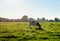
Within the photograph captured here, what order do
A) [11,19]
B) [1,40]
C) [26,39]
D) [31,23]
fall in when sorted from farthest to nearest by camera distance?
[11,19] < [31,23] < [26,39] < [1,40]

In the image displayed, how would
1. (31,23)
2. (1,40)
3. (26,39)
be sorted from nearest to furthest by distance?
(1,40)
(26,39)
(31,23)

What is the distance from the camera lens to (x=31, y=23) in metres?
26.1

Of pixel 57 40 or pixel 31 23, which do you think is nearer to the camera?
pixel 57 40

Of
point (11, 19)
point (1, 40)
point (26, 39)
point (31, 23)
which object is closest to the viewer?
point (1, 40)

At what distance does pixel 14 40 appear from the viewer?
13484 millimetres

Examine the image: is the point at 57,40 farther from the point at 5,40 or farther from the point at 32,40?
the point at 5,40

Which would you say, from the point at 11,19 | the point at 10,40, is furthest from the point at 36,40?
the point at 11,19

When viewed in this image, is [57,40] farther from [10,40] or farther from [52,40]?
[10,40]

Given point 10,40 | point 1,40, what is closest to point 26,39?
point 10,40

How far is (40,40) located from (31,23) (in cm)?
1258

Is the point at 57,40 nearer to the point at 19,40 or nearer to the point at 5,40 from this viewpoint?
the point at 19,40

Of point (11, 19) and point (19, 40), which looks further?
point (11, 19)

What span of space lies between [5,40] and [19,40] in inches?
50.6

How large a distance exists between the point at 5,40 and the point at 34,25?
13.6 meters
